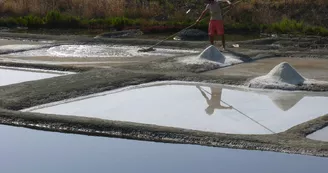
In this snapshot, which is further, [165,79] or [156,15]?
[156,15]

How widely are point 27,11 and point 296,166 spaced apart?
14918 millimetres

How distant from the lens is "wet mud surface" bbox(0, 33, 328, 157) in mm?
5086

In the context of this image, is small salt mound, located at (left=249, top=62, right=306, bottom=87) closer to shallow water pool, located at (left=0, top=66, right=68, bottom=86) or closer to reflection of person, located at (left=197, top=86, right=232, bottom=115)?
reflection of person, located at (left=197, top=86, right=232, bottom=115)

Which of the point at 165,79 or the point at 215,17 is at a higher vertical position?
the point at 215,17

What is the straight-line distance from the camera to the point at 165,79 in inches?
315

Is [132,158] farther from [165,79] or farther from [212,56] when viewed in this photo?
[212,56]

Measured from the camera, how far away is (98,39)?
12656 mm

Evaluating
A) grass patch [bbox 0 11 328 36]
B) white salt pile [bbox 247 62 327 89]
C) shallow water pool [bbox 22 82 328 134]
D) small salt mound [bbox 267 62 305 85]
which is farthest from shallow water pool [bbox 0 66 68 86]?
grass patch [bbox 0 11 328 36]

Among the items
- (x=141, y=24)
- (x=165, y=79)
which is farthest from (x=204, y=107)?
(x=141, y=24)

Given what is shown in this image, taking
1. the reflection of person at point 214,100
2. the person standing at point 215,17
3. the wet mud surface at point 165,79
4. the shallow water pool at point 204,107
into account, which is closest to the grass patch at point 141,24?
the wet mud surface at point 165,79

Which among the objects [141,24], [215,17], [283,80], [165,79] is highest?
[215,17]

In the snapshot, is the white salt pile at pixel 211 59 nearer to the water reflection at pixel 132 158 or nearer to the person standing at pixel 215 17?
the person standing at pixel 215 17

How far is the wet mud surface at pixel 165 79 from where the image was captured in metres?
5.09

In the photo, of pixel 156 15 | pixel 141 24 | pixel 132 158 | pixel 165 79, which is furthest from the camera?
pixel 156 15
